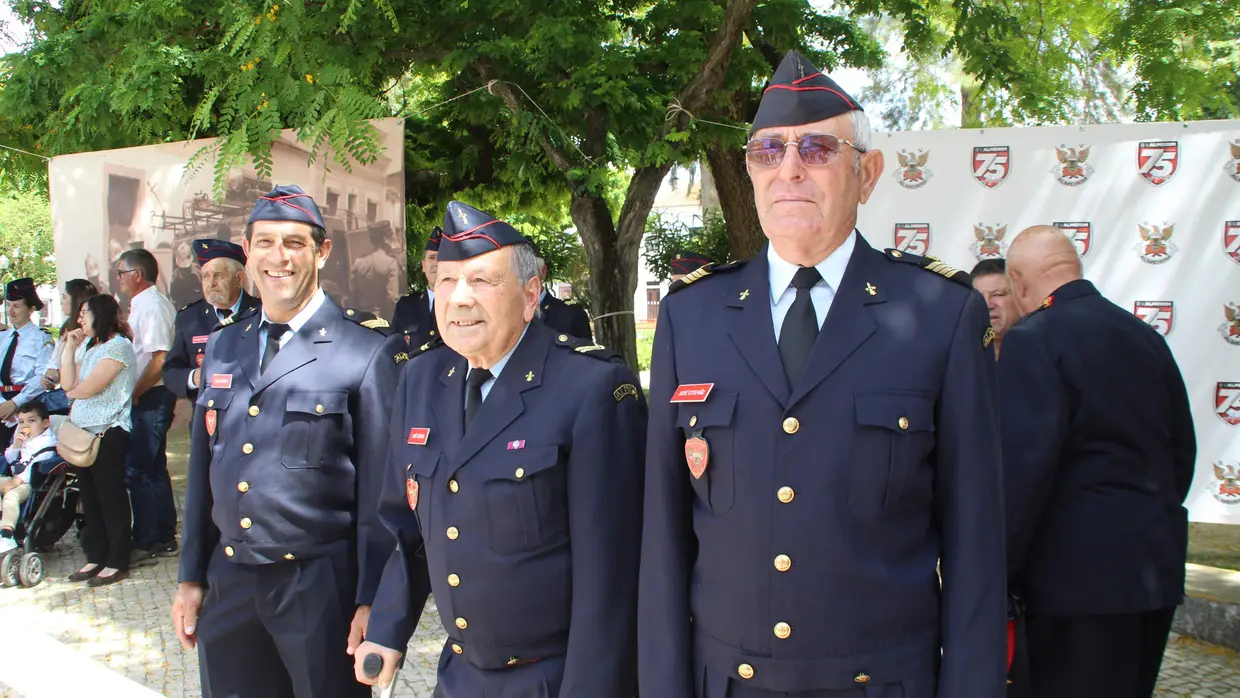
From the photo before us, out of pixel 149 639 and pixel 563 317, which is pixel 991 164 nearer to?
pixel 563 317

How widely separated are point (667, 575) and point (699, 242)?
10.9 m

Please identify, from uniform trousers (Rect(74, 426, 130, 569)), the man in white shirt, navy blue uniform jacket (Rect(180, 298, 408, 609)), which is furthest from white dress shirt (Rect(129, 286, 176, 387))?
navy blue uniform jacket (Rect(180, 298, 408, 609))

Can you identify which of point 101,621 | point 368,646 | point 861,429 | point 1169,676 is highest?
point 861,429

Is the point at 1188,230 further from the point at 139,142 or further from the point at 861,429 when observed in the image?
the point at 139,142

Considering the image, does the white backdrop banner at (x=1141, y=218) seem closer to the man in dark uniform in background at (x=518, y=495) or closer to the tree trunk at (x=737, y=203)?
the man in dark uniform in background at (x=518, y=495)

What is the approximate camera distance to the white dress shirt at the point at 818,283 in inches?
74.9

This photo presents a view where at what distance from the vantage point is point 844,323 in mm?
1837

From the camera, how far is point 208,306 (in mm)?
6641

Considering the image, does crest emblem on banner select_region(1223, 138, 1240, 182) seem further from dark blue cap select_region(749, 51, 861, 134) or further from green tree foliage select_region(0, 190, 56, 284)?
green tree foliage select_region(0, 190, 56, 284)

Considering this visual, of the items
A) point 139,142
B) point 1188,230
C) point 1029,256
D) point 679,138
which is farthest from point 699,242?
point 1029,256

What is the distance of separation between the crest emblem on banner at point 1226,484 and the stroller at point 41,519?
7229 millimetres

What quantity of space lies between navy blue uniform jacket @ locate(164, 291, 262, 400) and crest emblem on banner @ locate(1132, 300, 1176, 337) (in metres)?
5.21

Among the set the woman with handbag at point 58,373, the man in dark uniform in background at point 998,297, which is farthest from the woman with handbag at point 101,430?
the man in dark uniform in background at point 998,297

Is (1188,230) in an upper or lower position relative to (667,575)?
upper
